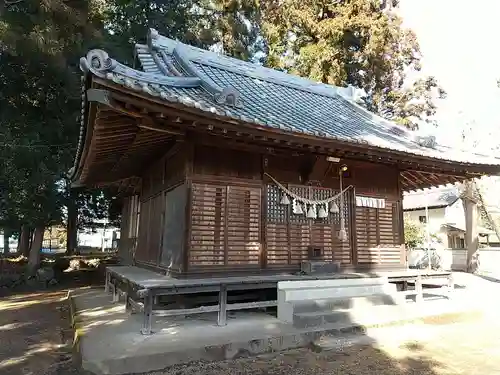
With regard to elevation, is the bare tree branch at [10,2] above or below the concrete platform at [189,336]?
above

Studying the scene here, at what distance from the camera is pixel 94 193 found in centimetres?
2030

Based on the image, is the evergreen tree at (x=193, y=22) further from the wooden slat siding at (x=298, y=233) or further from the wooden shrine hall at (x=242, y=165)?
the wooden slat siding at (x=298, y=233)

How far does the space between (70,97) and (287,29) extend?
41.8 ft

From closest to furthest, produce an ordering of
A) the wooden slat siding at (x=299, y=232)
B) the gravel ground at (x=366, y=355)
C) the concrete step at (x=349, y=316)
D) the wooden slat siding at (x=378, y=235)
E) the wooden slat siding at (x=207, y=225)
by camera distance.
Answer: the gravel ground at (x=366, y=355) < the concrete step at (x=349, y=316) < the wooden slat siding at (x=207, y=225) < the wooden slat siding at (x=299, y=232) < the wooden slat siding at (x=378, y=235)

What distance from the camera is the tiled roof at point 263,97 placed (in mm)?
6320

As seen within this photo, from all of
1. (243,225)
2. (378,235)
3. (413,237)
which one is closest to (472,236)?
(413,237)

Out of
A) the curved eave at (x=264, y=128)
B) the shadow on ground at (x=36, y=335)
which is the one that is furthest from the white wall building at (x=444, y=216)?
the shadow on ground at (x=36, y=335)

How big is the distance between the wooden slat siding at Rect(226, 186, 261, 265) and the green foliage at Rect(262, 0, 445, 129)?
14.7 meters

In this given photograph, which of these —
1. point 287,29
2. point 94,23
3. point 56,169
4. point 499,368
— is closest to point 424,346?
point 499,368

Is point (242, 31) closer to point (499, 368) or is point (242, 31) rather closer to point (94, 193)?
point (94, 193)

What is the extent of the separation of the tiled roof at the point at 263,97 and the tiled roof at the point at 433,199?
988 inches

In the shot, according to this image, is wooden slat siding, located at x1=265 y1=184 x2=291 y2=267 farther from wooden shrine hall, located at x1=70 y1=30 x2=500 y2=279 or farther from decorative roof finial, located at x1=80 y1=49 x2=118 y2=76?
decorative roof finial, located at x1=80 y1=49 x2=118 y2=76

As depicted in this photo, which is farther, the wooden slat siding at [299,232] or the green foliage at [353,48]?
the green foliage at [353,48]

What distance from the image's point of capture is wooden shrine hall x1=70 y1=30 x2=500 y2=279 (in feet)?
18.9
